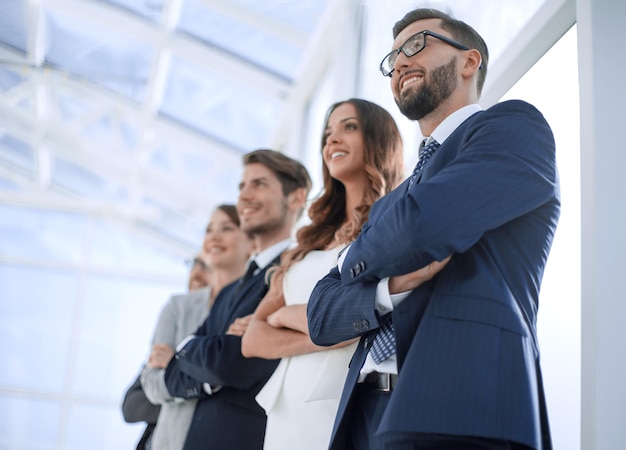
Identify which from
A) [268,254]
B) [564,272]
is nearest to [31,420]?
[268,254]

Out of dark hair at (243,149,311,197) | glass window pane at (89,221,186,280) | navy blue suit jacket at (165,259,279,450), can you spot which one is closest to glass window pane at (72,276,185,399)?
glass window pane at (89,221,186,280)

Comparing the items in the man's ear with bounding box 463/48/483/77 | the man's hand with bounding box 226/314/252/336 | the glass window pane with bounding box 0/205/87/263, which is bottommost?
the man's hand with bounding box 226/314/252/336

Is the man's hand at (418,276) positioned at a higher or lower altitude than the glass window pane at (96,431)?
higher

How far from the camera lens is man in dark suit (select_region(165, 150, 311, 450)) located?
257cm

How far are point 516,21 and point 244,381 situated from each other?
143 cm

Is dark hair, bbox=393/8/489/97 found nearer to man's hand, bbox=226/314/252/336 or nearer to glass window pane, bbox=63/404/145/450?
man's hand, bbox=226/314/252/336

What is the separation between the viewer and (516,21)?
235cm

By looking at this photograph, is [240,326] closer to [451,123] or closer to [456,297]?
[451,123]

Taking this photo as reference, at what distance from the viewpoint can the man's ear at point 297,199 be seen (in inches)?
125

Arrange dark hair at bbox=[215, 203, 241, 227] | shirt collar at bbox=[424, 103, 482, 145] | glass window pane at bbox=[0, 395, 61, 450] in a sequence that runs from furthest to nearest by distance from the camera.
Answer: glass window pane at bbox=[0, 395, 61, 450] → dark hair at bbox=[215, 203, 241, 227] → shirt collar at bbox=[424, 103, 482, 145]

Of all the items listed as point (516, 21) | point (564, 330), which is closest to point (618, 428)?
point (564, 330)

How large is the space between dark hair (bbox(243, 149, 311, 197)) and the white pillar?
62.8 inches

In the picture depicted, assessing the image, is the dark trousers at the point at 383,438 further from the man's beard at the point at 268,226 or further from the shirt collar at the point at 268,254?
the man's beard at the point at 268,226

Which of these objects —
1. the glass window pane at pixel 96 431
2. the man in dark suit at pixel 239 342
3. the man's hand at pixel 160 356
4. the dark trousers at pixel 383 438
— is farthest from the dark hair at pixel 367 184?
the glass window pane at pixel 96 431
